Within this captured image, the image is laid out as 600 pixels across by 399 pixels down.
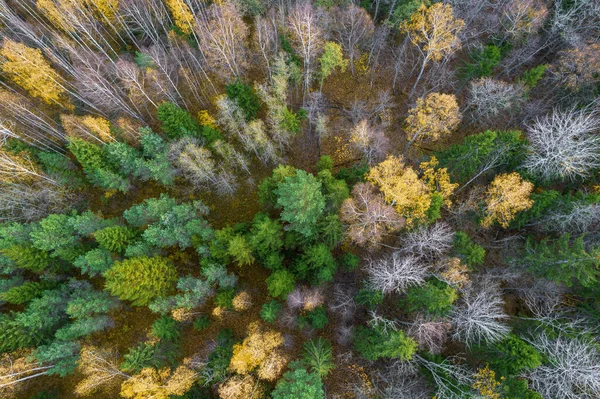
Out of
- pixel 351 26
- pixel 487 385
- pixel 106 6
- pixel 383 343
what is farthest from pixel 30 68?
pixel 487 385

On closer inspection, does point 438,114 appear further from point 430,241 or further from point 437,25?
point 430,241

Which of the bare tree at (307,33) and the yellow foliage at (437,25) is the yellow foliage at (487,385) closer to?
the yellow foliage at (437,25)

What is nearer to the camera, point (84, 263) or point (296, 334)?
point (84, 263)

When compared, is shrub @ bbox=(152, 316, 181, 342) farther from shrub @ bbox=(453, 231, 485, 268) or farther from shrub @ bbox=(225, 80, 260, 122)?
shrub @ bbox=(453, 231, 485, 268)

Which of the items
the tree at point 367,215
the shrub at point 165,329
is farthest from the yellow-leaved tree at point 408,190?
the shrub at point 165,329

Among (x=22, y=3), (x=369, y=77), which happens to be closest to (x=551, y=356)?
(x=369, y=77)

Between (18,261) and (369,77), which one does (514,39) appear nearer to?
(369,77)
